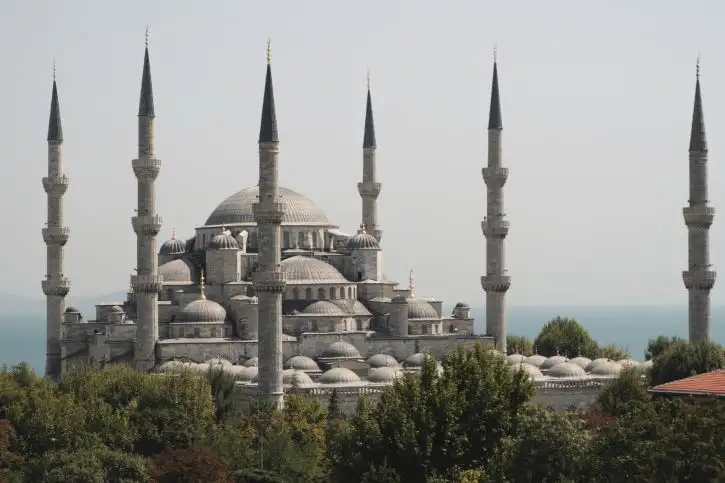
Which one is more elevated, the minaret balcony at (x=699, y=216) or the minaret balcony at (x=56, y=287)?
the minaret balcony at (x=699, y=216)

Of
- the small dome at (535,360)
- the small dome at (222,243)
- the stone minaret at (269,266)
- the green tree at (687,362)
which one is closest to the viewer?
the green tree at (687,362)

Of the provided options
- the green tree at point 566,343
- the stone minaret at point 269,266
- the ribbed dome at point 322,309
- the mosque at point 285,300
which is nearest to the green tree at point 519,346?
the green tree at point 566,343

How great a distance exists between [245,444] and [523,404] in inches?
373

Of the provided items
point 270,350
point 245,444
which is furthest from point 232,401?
point 245,444

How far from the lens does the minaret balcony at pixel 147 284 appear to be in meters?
57.0

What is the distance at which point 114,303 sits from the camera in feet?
209

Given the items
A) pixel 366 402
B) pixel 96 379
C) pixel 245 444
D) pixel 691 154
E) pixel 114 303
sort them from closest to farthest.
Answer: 1. pixel 366 402
2. pixel 245 444
3. pixel 96 379
4. pixel 691 154
5. pixel 114 303

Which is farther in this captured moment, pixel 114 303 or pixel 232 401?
pixel 114 303

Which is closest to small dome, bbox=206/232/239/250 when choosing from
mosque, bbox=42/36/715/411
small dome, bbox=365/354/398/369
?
mosque, bbox=42/36/715/411

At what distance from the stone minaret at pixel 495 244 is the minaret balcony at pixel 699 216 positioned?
7492mm

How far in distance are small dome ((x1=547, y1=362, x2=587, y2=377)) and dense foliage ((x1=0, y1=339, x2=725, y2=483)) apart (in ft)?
22.0

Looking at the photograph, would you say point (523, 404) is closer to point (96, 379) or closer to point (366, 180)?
point (96, 379)

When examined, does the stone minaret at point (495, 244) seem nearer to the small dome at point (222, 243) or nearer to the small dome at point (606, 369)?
the small dome at point (606, 369)

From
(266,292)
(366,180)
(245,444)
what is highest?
(366,180)
